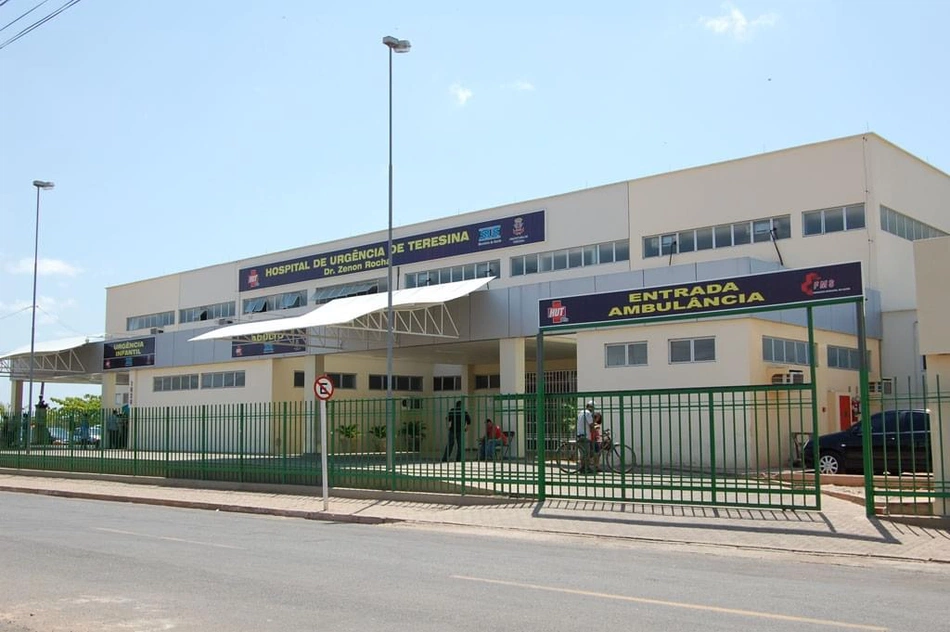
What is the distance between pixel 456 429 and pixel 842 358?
14780 mm

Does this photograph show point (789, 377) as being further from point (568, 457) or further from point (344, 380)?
point (344, 380)

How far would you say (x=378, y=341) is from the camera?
113 ft

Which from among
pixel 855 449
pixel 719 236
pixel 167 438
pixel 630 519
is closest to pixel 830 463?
pixel 855 449

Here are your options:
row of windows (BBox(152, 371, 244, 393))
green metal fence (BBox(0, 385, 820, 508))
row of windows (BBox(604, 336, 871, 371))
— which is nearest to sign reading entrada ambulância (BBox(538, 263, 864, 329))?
green metal fence (BBox(0, 385, 820, 508))

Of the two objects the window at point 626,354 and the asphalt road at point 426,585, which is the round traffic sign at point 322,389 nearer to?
the asphalt road at point 426,585

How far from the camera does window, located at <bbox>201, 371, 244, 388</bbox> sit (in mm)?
40969

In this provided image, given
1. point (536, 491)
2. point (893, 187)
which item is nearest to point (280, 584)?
point (536, 491)

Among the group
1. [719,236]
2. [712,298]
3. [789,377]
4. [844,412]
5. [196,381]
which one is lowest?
[844,412]

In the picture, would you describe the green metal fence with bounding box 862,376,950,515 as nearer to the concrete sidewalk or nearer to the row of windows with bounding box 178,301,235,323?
the concrete sidewalk

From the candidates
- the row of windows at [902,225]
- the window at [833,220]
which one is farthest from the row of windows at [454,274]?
the row of windows at [902,225]

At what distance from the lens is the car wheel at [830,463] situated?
2102 cm

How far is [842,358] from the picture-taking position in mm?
27734

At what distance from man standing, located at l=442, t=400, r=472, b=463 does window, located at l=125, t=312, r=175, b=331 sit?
33.8m

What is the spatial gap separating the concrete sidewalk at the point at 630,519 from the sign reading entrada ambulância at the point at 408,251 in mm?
18116
